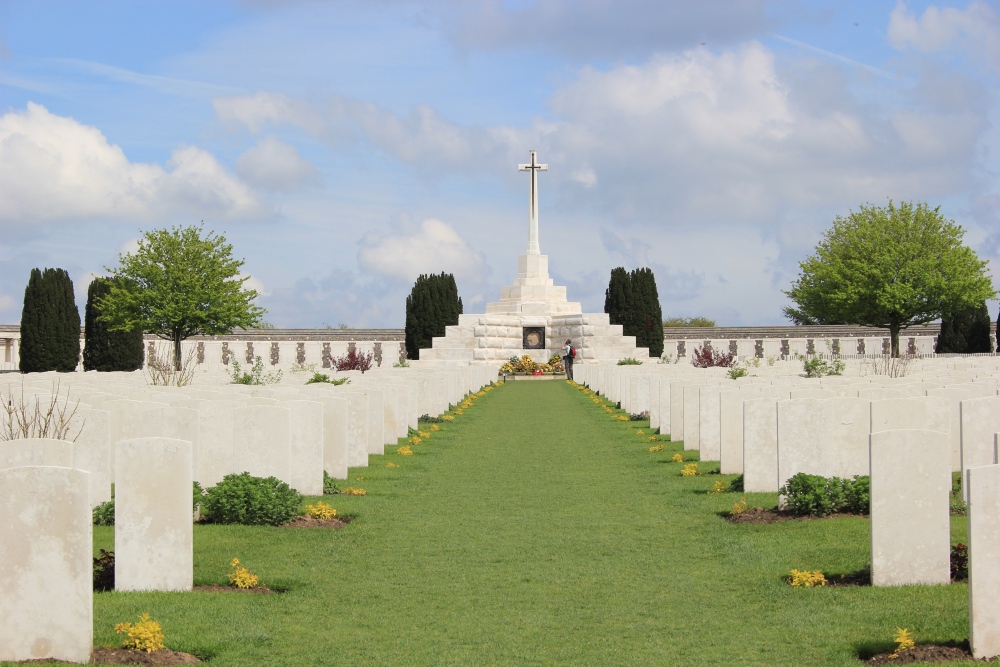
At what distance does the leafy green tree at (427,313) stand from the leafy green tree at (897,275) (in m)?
18.7

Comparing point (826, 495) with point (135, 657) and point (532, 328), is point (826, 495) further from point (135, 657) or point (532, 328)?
point (532, 328)

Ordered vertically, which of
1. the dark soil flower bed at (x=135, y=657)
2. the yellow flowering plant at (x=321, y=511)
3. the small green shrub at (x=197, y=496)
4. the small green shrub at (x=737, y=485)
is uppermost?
the small green shrub at (x=197, y=496)

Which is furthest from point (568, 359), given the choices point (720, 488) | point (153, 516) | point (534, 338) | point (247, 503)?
point (153, 516)

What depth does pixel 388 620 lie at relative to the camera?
6781 mm

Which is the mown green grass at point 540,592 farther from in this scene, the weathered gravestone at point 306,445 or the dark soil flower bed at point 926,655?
the weathered gravestone at point 306,445

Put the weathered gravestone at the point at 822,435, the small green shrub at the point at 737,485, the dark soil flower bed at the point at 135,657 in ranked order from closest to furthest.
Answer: the dark soil flower bed at the point at 135,657 < the weathered gravestone at the point at 822,435 < the small green shrub at the point at 737,485

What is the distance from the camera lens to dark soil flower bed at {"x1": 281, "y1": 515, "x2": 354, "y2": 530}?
393 inches

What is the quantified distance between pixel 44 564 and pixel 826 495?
21.4 feet

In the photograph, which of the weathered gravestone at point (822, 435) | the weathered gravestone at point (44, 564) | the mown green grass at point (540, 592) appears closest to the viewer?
the weathered gravestone at point (44, 564)

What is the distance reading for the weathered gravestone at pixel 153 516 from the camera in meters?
7.29

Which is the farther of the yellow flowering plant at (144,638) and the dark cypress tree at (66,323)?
the dark cypress tree at (66,323)

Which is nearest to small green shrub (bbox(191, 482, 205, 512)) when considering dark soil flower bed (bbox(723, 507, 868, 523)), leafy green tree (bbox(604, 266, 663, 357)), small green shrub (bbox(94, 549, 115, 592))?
small green shrub (bbox(94, 549, 115, 592))

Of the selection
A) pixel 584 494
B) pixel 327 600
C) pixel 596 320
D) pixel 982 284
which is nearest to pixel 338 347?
pixel 596 320

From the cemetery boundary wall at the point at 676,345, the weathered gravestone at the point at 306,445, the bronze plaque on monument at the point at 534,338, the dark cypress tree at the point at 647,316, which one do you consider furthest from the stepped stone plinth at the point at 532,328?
the weathered gravestone at the point at 306,445
